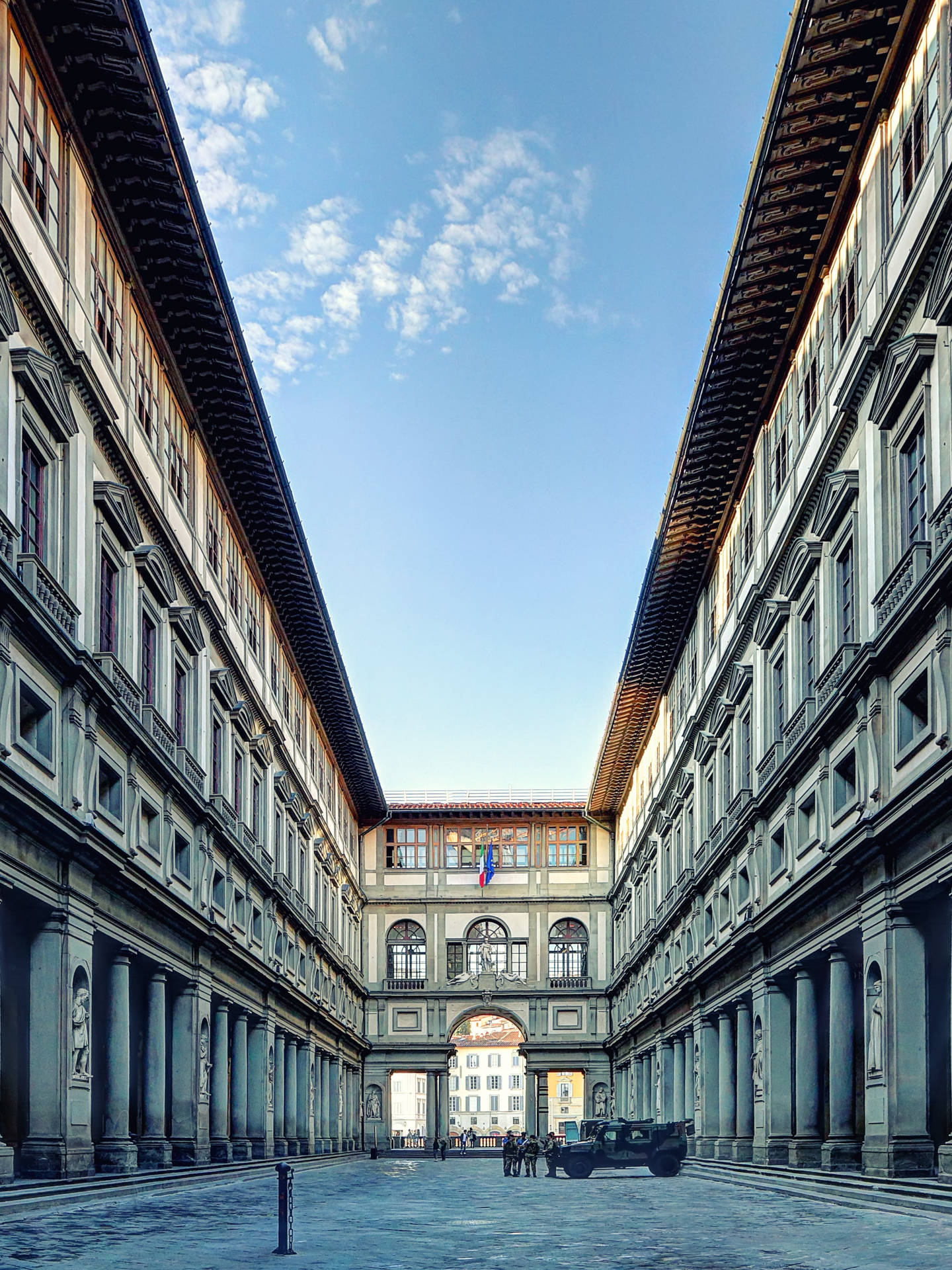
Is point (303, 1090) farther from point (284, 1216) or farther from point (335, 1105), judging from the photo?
point (284, 1216)

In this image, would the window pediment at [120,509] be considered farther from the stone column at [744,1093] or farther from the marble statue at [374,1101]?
the marble statue at [374,1101]

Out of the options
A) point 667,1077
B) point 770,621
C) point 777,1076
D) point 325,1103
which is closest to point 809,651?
point 770,621

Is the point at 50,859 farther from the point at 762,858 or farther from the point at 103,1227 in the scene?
the point at 762,858

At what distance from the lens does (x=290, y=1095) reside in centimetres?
5994

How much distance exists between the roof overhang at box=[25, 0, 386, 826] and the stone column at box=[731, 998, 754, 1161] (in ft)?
66.5

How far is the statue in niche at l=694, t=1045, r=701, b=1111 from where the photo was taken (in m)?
51.8

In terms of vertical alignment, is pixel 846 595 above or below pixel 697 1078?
above

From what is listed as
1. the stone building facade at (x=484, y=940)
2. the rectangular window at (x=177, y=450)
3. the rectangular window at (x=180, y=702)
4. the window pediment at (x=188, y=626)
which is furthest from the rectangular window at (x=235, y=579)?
the stone building facade at (x=484, y=940)

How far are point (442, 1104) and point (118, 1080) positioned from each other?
55.5m

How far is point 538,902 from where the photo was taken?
8725cm

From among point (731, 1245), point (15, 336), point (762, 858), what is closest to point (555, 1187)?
point (762, 858)

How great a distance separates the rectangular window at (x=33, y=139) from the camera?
25.6 metres

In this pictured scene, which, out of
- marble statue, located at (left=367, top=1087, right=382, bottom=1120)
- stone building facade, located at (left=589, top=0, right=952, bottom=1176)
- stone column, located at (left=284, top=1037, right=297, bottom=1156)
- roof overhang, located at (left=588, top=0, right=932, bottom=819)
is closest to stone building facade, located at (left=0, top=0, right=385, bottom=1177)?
stone column, located at (left=284, top=1037, right=297, bottom=1156)

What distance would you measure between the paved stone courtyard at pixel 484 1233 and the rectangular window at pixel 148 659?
427 inches
